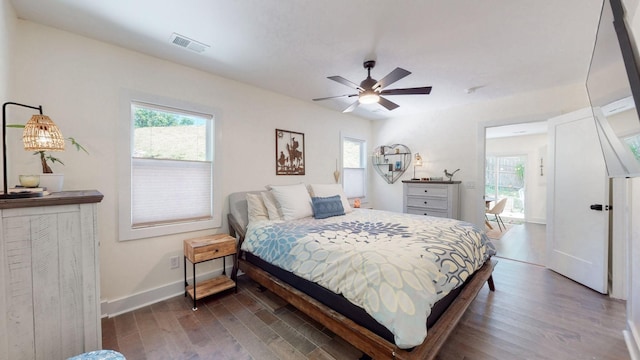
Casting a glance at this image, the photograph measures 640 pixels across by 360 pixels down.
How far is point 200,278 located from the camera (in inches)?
112

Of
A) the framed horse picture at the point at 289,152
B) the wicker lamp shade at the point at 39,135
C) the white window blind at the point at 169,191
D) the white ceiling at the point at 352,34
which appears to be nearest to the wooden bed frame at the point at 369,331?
the white window blind at the point at 169,191

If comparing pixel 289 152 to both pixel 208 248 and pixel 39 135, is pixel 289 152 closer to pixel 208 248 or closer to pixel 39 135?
pixel 208 248

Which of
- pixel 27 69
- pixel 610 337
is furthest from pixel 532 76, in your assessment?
pixel 27 69

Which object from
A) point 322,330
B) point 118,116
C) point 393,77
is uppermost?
point 393,77

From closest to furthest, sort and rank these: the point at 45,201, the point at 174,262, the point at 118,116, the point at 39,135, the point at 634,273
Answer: the point at 45,201 < the point at 39,135 < the point at 634,273 < the point at 118,116 < the point at 174,262

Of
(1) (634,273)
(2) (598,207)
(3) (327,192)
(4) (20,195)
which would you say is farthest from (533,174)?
(4) (20,195)

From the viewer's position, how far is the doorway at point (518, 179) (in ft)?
18.5

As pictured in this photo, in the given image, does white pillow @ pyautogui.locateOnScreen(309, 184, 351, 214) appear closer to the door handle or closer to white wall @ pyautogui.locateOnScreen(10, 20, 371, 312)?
white wall @ pyautogui.locateOnScreen(10, 20, 371, 312)

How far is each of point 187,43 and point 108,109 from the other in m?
1.00

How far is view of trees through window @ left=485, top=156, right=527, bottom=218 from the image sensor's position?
24.1ft

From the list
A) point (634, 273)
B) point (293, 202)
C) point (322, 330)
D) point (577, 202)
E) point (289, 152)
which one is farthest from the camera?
point (289, 152)

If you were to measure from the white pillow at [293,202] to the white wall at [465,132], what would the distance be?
8.70 ft

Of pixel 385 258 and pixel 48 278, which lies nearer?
pixel 48 278

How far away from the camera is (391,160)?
204 inches
